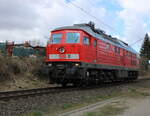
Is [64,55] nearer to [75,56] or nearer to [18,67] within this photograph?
[75,56]

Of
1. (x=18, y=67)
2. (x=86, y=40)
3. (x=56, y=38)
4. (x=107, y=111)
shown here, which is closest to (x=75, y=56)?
(x=86, y=40)

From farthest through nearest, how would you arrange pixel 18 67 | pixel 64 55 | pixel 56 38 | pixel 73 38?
pixel 18 67 → pixel 56 38 → pixel 73 38 → pixel 64 55

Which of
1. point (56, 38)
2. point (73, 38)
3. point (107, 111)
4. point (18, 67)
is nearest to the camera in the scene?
point (107, 111)

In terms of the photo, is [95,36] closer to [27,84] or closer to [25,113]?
[27,84]

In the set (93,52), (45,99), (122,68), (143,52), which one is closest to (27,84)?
(93,52)

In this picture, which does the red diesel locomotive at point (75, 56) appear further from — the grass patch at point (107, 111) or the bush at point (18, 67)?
the grass patch at point (107, 111)

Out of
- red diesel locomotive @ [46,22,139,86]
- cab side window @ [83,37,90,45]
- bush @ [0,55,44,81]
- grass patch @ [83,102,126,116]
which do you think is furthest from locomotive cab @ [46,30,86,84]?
grass patch @ [83,102,126,116]

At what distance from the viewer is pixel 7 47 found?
23.3 m

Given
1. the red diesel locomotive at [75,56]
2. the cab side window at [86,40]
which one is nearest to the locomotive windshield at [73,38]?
the red diesel locomotive at [75,56]

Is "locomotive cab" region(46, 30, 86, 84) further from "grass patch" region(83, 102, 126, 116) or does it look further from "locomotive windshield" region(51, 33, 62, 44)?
"grass patch" region(83, 102, 126, 116)

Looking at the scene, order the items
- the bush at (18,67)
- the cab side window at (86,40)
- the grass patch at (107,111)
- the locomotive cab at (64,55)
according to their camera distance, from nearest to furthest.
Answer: the grass patch at (107,111), the locomotive cab at (64,55), the cab side window at (86,40), the bush at (18,67)

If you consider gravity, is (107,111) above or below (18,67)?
below

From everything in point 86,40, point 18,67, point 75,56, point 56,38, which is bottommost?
point 18,67

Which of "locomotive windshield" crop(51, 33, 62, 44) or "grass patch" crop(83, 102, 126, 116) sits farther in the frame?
"locomotive windshield" crop(51, 33, 62, 44)
